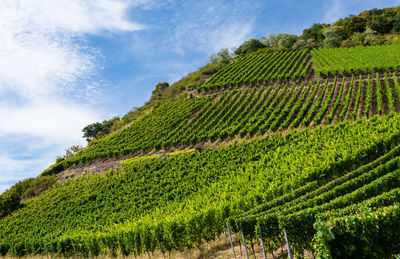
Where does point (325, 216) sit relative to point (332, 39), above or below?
below

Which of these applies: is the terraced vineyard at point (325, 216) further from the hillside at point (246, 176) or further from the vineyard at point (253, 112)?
the vineyard at point (253, 112)

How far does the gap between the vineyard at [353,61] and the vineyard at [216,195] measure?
72.0 ft

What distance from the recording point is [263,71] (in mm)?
58812

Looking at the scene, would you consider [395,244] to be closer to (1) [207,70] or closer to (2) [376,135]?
(2) [376,135]

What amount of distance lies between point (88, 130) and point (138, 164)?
148 ft

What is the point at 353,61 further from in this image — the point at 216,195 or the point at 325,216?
the point at 325,216

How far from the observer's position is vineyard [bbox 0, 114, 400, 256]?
1309 cm

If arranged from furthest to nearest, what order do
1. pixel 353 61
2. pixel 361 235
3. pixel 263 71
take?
pixel 263 71 → pixel 353 61 → pixel 361 235

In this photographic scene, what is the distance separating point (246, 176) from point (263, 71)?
40292 millimetres

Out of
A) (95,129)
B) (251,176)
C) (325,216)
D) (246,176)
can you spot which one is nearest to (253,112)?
(246,176)

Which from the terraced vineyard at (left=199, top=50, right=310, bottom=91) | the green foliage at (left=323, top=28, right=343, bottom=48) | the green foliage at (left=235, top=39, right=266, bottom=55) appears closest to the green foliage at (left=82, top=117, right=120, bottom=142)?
the terraced vineyard at (left=199, top=50, right=310, bottom=91)

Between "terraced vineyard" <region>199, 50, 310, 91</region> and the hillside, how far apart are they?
0.43m

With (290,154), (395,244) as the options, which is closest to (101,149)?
(290,154)

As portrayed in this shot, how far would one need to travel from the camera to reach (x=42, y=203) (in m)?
37.0
